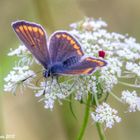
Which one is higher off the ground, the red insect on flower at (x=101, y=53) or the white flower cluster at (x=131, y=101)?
the red insect on flower at (x=101, y=53)

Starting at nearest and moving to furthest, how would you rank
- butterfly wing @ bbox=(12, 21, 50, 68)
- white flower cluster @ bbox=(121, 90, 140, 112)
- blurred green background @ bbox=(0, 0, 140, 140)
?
butterfly wing @ bbox=(12, 21, 50, 68), white flower cluster @ bbox=(121, 90, 140, 112), blurred green background @ bbox=(0, 0, 140, 140)

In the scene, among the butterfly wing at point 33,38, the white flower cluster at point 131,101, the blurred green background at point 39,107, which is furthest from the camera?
the blurred green background at point 39,107

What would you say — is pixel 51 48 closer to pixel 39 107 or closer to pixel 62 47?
pixel 62 47

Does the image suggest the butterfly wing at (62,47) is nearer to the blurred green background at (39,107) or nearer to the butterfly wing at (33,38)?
the butterfly wing at (33,38)

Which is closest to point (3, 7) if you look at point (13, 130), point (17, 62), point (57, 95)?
point (13, 130)

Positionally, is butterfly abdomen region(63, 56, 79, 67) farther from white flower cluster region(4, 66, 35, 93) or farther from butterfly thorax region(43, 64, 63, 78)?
white flower cluster region(4, 66, 35, 93)

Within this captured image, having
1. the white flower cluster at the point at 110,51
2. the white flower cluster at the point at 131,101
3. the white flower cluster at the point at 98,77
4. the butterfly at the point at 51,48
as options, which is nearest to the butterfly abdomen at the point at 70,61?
the butterfly at the point at 51,48

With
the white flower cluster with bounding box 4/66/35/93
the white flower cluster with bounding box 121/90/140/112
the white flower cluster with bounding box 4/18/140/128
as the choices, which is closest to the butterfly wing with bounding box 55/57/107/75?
the white flower cluster with bounding box 4/18/140/128
